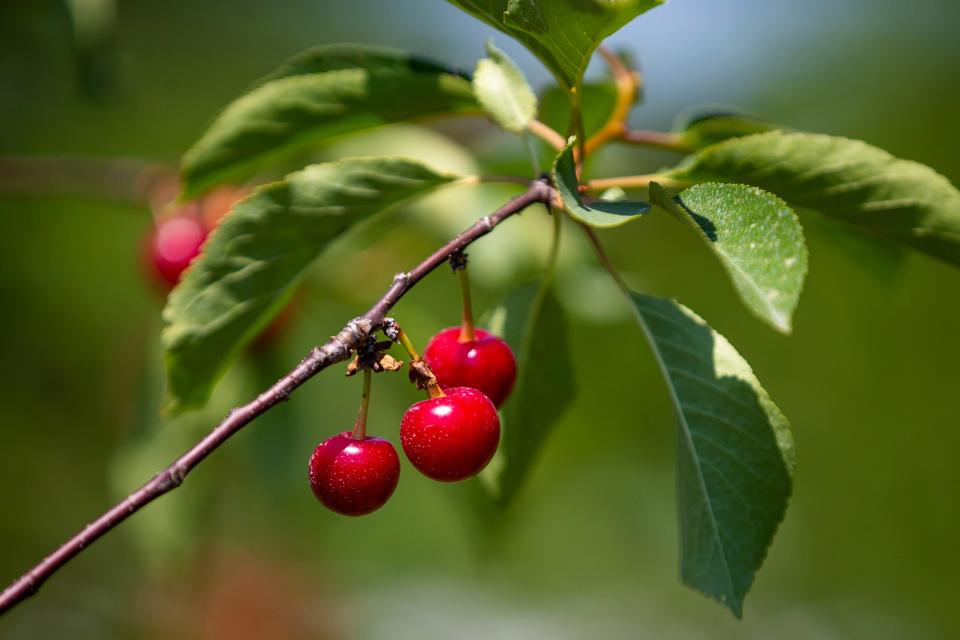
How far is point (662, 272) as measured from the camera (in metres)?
3.46

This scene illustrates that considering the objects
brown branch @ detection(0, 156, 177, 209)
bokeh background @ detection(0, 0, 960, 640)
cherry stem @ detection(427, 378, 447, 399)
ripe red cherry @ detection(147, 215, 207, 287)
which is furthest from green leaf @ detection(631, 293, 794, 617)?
brown branch @ detection(0, 156, 177, 209)

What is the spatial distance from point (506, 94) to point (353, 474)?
555 mm

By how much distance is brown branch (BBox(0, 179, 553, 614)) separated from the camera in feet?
2.34

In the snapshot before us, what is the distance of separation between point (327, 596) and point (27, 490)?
1783 mm

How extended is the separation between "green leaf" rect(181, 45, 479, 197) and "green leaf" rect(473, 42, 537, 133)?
65 millimetres

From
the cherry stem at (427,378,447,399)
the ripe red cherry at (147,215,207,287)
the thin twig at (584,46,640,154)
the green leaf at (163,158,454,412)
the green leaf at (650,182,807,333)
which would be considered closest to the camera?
the green leaf at (650,182,807,333)

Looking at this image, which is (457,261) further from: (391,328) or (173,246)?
(173,246)

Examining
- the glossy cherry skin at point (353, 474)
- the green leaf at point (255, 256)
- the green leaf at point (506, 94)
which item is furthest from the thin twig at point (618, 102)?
the glossy cherry skin at point (353, 474)

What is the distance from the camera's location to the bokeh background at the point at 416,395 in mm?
2133

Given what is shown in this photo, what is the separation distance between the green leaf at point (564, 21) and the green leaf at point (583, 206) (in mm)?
123

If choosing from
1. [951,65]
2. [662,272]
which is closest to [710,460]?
[662,272]

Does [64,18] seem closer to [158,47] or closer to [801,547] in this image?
[158,47]

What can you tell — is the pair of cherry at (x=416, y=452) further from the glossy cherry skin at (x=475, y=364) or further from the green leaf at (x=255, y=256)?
the green leaf at (x=255, y=256)

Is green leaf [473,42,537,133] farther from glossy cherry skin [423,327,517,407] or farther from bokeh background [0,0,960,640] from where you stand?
bokeh background [0,0,960,640]
